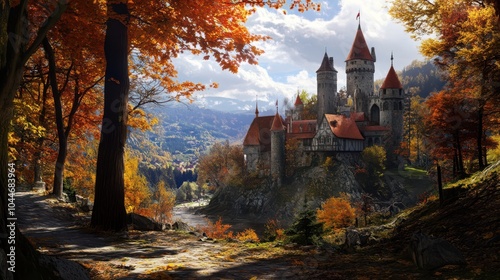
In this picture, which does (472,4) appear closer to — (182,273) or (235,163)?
(182,273)

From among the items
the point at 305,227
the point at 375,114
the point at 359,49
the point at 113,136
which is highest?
the point at 359,49

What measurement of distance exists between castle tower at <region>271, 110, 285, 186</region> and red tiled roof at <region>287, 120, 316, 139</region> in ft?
13.9

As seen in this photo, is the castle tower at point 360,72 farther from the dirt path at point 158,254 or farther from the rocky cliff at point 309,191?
the dirt path at point 158,254

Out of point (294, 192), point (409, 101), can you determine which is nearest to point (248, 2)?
point (294, 192)

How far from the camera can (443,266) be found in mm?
4633

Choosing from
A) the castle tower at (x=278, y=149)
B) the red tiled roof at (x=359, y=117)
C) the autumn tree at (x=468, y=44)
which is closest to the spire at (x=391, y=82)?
the red tiled roof at (x=359, y=117)

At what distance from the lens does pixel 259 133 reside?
68.4 m

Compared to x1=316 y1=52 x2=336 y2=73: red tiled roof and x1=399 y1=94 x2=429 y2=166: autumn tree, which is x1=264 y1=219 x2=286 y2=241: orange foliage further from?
x1=316 y1=52 x2=336 y2=73: red tiled roof

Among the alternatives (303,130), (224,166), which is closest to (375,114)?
(303,130)

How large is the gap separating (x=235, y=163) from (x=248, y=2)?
65.3m

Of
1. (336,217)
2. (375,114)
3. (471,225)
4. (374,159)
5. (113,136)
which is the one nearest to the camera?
(471,225)

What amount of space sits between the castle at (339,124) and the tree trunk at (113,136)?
2095 inches

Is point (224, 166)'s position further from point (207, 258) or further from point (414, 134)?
point (207, 258)

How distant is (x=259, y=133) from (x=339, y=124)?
15066 millimetres
